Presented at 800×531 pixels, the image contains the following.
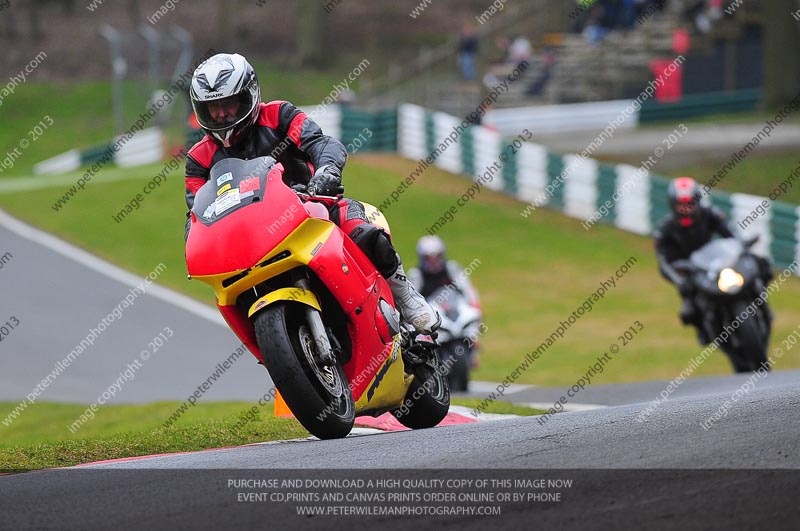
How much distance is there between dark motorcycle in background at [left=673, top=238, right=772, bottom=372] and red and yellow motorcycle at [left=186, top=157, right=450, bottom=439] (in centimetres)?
563

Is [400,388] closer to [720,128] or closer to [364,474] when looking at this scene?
[364,474]

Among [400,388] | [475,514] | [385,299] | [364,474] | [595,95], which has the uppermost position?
[475,514]

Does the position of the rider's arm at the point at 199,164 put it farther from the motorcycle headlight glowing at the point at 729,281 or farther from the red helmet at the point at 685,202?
the red helmet at the point at 685,202

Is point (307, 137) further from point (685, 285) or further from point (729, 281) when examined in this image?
point (685, 285)

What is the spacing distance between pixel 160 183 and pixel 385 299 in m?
20.0

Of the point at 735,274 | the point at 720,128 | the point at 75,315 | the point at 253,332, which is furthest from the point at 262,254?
the point at 720,128

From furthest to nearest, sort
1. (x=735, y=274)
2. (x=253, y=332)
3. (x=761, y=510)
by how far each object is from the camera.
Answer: (x=735, y=274) < (x=253, y=332) < (x=761, y=510)

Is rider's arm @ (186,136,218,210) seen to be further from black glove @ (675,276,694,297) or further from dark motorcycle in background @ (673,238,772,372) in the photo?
black glove @ (675,276,694,297)

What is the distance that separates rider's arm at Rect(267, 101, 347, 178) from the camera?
7.05m

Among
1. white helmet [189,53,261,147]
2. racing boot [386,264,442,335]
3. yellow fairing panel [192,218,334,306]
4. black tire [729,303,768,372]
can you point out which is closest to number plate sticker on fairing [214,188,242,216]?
yellow fairing panel [192,218,334,306]

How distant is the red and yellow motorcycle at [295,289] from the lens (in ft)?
20.7

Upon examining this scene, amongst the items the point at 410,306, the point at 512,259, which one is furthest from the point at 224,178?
the point at 512,259

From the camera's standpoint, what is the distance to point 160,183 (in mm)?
26406

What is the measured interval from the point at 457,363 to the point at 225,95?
19.4 feet
